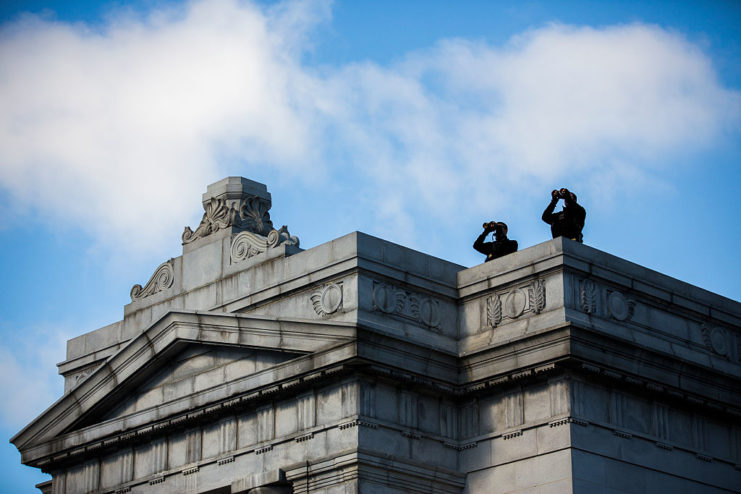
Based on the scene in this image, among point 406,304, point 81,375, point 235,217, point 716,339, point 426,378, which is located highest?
point 235,217

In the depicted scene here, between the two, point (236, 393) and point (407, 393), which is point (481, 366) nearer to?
point (407, 393)

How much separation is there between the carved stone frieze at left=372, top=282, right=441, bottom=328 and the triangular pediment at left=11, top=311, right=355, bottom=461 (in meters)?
1.66

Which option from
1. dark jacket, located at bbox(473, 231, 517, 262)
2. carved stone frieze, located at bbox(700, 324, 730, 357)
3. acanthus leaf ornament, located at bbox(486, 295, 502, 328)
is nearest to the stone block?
dark jacket, located at bbox(473, 231, 517, 262)

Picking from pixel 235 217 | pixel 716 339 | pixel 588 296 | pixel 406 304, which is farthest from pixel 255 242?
pixel 716 339

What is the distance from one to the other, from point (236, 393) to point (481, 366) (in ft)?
19.4

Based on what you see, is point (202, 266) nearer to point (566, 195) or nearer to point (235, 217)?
point (235, 217)

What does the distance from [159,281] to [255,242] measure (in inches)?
152

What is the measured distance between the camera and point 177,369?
139 feet

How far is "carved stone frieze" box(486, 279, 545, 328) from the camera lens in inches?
1543

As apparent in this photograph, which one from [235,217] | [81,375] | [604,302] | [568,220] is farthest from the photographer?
[81,375]

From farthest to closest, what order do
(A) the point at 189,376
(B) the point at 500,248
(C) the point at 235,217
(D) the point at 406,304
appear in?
(C) the point at 235,217 < (B) the point at 500,248 < (A) the point at 189,376 < (D) the point at 406,304

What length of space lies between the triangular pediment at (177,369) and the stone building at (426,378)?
6cm

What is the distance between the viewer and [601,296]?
130 feet

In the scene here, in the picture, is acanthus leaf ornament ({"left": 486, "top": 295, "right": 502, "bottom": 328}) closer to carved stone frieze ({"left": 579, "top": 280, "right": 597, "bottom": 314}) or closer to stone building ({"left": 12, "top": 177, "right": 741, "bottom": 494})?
stone building ({"left": 12, "top": 177, "right": 741, "bottom": 494})
